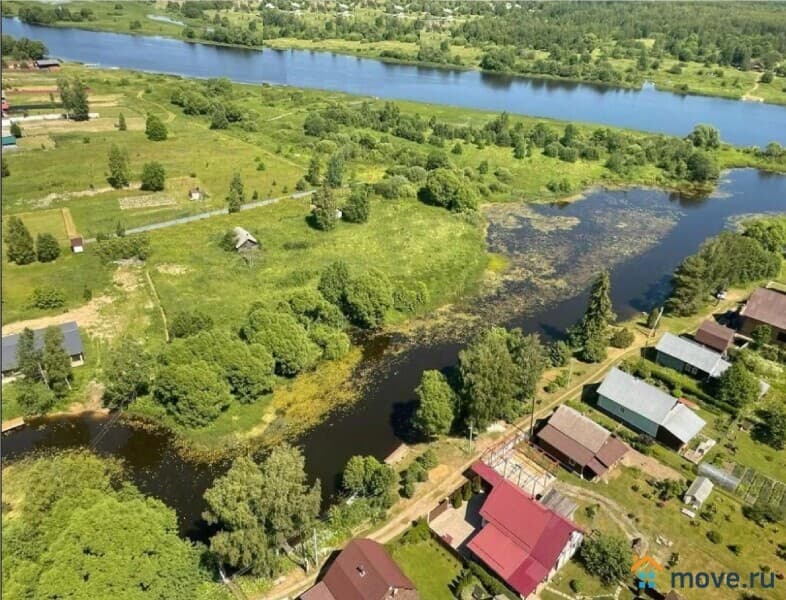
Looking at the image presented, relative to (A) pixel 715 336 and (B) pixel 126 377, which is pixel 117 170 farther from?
(A) pixel 715 336

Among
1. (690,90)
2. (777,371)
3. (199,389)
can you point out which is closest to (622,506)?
(777,371)

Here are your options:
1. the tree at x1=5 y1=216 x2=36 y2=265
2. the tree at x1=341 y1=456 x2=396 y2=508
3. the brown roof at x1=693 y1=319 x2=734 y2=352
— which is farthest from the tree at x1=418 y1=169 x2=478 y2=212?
the tree at x1=341 y1=456 x2=396 y2=508

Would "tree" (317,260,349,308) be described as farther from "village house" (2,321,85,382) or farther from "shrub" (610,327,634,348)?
"shrub" (610,327,634,348)

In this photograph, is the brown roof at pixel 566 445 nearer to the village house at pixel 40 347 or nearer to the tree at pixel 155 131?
the village house at pixel 40 347

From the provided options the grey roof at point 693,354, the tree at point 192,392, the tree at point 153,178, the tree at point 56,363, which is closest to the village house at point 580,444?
the grey roof at point 693,354

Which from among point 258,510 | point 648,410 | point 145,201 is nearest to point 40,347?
point 258,510

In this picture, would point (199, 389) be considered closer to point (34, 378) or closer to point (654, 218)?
point (34, 378)
